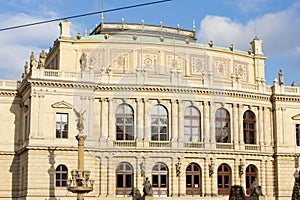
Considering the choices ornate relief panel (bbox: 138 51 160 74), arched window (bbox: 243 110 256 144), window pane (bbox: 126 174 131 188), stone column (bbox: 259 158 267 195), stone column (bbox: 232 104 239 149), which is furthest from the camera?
ornate relief panel (bbox: 138 51 160 74)

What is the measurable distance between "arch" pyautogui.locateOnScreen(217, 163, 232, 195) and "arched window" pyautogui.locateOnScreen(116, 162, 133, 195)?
8.84 meters

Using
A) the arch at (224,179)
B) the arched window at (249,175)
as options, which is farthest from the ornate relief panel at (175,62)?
the arched window at (249,175)

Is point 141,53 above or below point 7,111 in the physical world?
above

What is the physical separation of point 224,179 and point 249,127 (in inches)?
246

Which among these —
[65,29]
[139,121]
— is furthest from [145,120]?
[65,29]

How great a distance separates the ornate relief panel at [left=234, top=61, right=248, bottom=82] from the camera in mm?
59178

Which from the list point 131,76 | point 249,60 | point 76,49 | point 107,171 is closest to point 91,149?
point 107,171

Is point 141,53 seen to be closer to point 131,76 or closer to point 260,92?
point 131,76

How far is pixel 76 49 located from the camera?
5522cm

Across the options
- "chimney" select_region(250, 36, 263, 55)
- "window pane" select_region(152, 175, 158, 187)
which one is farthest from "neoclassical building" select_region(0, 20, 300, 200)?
"chimney" select_region(250, 36, 263, 55)

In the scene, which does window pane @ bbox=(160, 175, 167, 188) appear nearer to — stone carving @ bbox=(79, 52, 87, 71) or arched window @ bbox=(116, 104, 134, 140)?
arched window @ bbox=(116, 104, 134, 140)

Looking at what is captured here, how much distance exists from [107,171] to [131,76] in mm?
9377

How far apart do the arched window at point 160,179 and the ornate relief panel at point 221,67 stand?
1257cm

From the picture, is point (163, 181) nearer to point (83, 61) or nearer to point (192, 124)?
point (192, 124)
